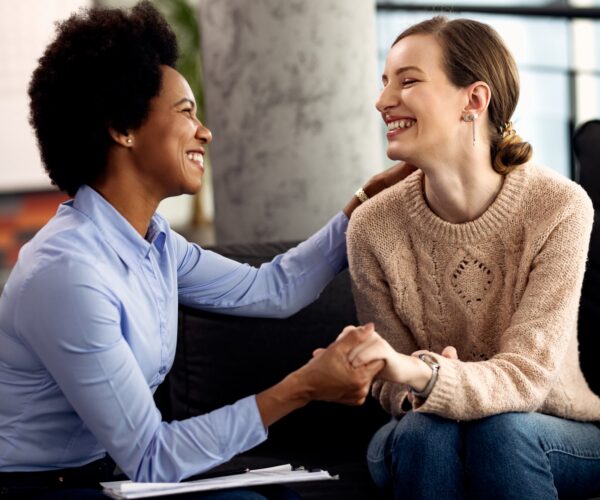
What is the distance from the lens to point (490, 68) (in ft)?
6.64

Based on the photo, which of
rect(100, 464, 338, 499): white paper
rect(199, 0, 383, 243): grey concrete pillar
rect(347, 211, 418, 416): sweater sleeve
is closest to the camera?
rect(100, 464, 338, 499): white paper

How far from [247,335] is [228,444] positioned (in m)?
0.64

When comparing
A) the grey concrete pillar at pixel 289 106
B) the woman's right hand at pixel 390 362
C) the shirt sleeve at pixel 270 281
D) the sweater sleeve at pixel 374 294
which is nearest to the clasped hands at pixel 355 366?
the woman's right hand at pixel 390 362

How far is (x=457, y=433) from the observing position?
6.17 feet

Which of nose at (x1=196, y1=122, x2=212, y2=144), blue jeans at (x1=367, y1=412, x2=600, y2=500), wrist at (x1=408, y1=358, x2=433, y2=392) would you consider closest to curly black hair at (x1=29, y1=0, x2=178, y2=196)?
nose at (x1=196, y1=122, x2=212, y2=144)

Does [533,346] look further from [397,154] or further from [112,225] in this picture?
[112,225]

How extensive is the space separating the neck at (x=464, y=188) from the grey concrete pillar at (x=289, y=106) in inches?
37.6

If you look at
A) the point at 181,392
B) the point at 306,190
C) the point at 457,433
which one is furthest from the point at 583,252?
the point at 306,190

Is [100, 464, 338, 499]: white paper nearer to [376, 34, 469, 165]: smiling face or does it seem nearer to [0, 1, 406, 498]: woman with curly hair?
[0, 1, 406, 498]: woman with curly hair

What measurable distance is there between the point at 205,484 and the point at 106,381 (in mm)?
241

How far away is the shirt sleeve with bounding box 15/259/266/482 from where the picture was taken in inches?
65.2

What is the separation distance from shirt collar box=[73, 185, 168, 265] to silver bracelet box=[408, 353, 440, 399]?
0.57 m

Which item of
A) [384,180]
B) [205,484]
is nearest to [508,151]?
[384,180]

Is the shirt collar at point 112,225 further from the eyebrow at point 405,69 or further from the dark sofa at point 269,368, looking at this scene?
the eyebrow at point 405,69
